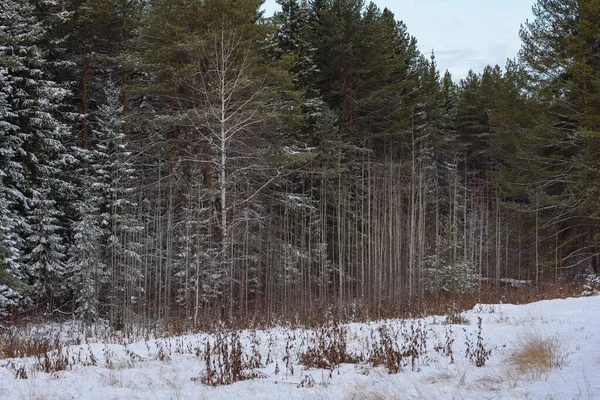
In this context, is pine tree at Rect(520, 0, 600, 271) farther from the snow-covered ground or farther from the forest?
the snow-covered ground

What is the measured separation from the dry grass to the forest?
7.14 m

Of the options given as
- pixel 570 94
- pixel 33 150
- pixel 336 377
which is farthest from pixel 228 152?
pixel 570 94

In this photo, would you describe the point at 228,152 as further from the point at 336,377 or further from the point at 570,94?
the point at 570,94

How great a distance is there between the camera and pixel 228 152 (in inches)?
618

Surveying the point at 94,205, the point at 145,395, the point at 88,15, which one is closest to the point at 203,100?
the point at 94,205

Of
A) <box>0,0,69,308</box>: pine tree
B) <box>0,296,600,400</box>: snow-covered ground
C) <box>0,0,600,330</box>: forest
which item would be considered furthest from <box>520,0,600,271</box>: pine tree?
<box>0,0,69,308</box>: pine tree

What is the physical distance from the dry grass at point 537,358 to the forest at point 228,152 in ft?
23.4

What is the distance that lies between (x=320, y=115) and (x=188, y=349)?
1573cm

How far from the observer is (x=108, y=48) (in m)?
21.9

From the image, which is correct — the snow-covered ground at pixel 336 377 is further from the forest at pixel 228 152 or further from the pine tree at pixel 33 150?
the pine tree at pixel 33 150

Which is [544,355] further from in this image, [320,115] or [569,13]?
[569,13]

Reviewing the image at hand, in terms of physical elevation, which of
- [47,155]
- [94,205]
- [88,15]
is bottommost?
[94,205]

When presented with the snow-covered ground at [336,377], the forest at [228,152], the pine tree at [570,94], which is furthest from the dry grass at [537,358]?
the pine tree at [570,94]

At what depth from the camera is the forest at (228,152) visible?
16.1m
